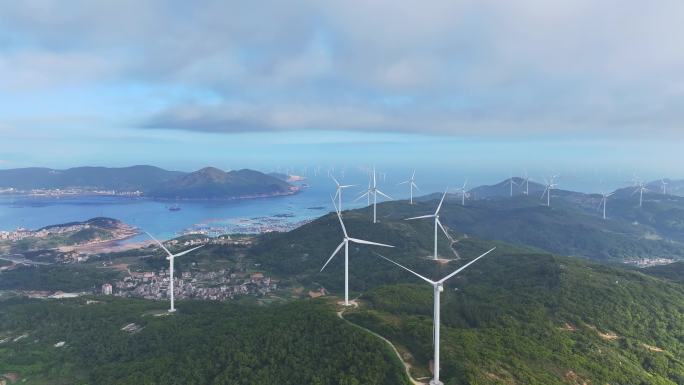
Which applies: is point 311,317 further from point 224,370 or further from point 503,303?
point 503,303

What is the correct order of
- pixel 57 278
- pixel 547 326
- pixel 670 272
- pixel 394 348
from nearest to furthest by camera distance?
pixel 394 348 < pixel 547 326 < pixel 670 272 < pixel 57 278

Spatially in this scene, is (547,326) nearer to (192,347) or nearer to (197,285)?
(192,347)

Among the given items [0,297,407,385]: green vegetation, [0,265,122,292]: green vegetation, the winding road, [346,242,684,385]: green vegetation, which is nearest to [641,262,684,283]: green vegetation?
[346,242,684,385]: green vegetation

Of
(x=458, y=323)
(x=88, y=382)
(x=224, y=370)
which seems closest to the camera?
(x=224, y=370)

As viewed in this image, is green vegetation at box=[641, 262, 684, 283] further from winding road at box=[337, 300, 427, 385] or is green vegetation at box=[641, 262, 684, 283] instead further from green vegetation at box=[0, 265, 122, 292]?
green vegetation at box=[0, 265, 122, 292]

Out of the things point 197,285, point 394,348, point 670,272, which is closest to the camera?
point 394,348

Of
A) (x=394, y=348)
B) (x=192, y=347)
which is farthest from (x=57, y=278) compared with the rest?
(x=394, y=348)

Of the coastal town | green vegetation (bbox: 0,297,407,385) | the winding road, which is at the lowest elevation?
the coastal town

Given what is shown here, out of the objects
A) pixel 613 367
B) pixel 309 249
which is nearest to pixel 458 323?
pixel 613 367

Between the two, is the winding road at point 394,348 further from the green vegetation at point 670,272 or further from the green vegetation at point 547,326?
the green vegetation at point 670,272
